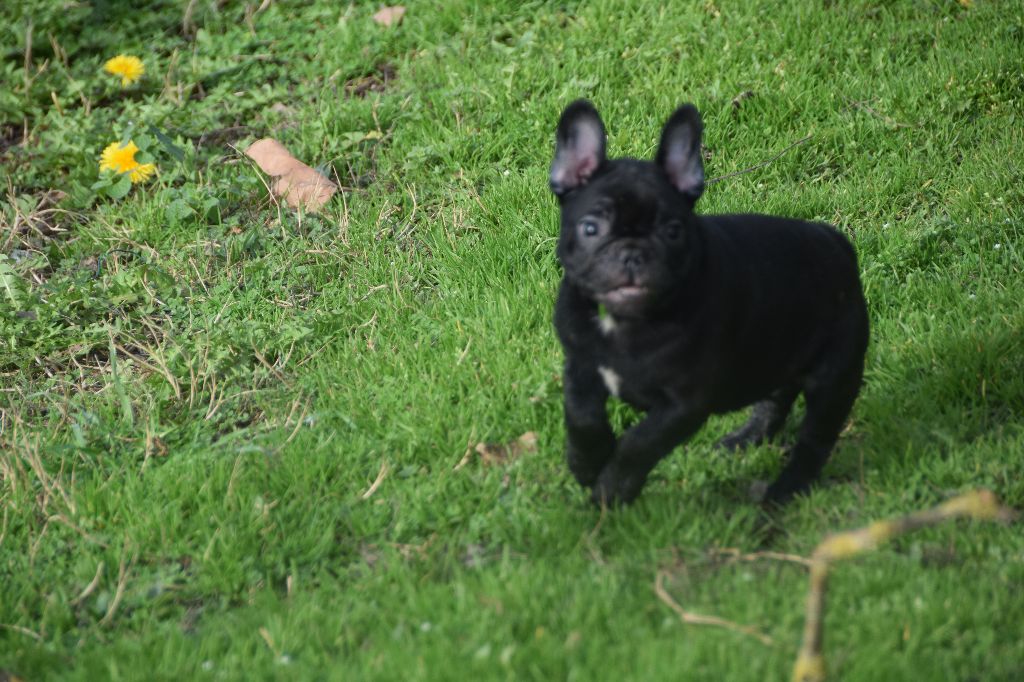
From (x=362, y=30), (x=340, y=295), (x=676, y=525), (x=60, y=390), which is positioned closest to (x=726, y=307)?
(x=676, y=525)

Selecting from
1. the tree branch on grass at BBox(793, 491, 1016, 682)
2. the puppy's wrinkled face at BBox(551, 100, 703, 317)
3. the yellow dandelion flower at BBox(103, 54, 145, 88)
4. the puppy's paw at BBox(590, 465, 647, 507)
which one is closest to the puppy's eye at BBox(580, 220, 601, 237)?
the puppy's wrinkled face at BBox(551, 100, 703, 317)

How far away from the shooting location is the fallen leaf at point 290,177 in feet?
21.7

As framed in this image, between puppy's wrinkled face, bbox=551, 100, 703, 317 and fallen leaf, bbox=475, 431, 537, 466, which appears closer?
puppy's wrinkled face, bbox=551, 100, 703, 317

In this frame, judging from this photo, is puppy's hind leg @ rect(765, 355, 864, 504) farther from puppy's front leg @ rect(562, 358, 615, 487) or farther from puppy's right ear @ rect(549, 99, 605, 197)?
puppy's right ear @ rect(549, 99, 605, 197)

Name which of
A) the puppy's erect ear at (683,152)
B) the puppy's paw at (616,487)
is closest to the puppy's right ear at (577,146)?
the puppy's erect ear at (683,152)

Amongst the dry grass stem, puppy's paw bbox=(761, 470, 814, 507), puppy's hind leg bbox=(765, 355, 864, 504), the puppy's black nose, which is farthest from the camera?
puppy's paw bbox=(761, 470, 814, 507)

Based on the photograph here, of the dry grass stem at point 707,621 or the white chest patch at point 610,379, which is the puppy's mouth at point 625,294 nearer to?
the white chest patch at point 610,379

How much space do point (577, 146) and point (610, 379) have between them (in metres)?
0.81

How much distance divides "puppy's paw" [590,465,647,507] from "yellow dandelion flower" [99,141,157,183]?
153 inches

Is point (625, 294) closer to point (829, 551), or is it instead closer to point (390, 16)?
point (829, 551)

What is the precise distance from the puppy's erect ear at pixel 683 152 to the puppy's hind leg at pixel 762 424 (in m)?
1.12

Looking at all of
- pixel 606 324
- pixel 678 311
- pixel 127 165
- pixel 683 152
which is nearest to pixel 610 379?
pixel 606 324

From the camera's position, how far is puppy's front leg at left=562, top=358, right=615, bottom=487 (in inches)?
158

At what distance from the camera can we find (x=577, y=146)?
4031 millimetres
